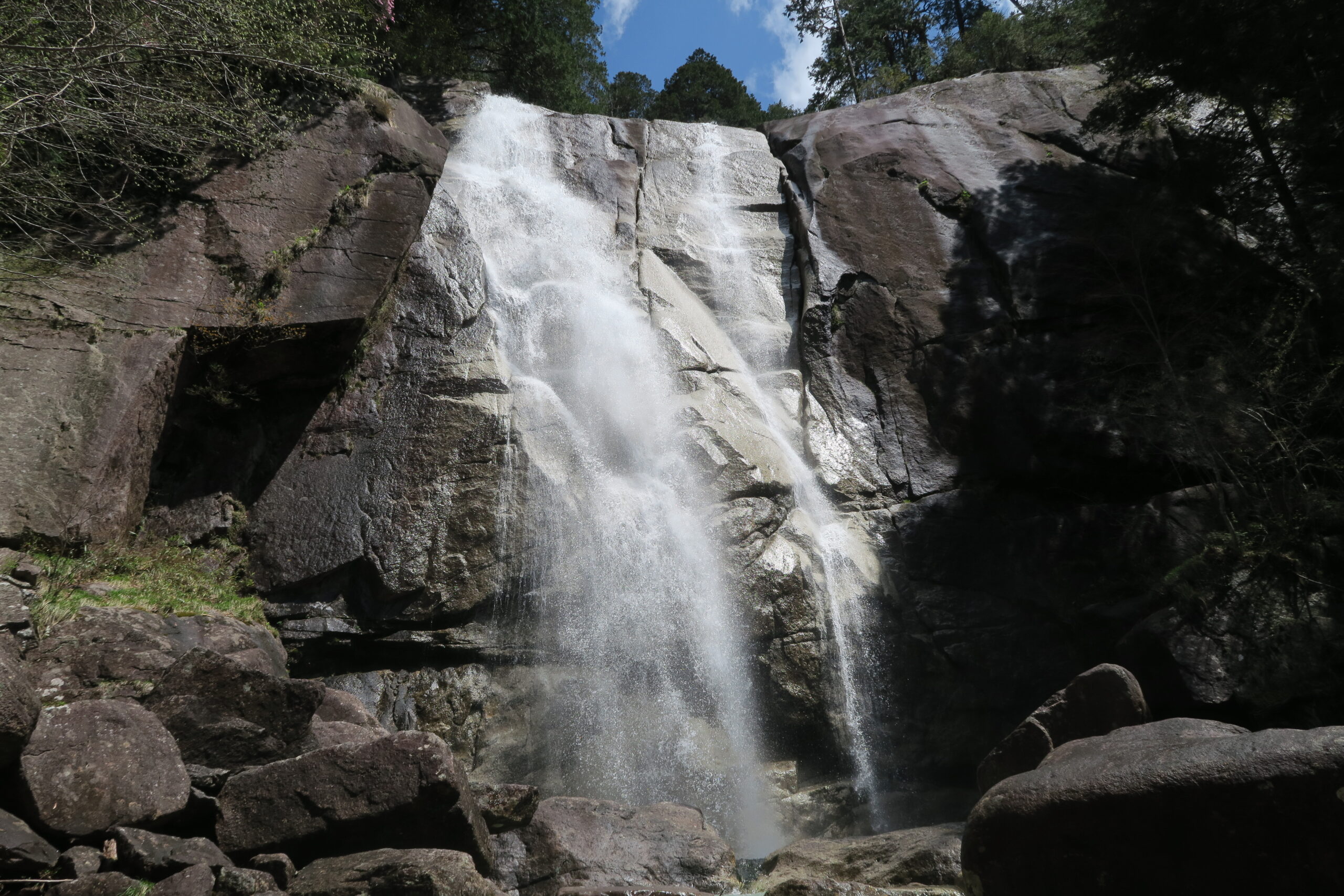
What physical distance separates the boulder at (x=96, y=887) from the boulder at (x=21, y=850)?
0.17 metres

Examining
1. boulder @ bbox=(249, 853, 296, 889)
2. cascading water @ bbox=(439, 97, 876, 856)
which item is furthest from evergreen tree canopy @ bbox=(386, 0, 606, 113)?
boulder @ bbox=(249, 853, 296, 889)

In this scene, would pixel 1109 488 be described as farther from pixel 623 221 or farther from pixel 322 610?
pixel 322 610

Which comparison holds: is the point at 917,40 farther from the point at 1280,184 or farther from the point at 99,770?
the point at 99,770

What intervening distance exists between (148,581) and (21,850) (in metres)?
4.85

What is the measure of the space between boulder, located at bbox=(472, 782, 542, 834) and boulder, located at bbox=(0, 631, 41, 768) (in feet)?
9.95

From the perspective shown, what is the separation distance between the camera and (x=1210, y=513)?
32.5 ft

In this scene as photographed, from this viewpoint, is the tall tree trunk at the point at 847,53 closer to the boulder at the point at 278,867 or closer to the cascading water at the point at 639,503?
the cascading water at the point at 639,503

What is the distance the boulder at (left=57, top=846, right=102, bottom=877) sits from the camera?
438cm

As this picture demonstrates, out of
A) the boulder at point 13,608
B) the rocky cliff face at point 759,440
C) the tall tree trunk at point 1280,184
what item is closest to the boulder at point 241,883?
the boulder at point 13,608

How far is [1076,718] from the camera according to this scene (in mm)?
6910

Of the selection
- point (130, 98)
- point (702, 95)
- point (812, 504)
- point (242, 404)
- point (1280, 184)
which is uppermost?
point (702, 95)

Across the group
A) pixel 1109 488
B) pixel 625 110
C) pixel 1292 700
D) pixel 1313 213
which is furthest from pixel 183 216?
pixel 625 110

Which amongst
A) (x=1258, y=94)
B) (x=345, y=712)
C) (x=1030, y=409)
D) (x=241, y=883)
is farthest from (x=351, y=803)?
(x=1258, y=94)

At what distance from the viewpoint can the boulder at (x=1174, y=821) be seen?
3.80m
